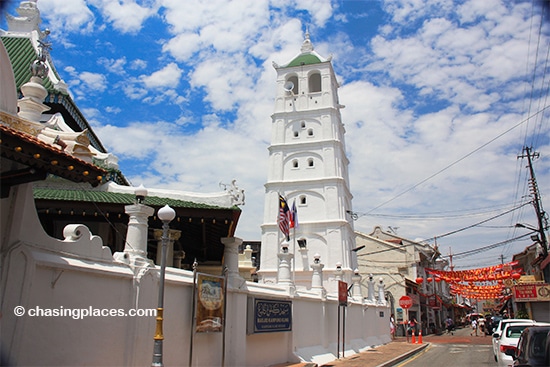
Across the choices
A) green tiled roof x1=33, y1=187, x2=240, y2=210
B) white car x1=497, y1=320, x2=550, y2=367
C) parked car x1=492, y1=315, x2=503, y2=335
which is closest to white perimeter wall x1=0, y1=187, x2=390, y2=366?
green tiled roof x1=33, y1=187, x2=240, y2=210

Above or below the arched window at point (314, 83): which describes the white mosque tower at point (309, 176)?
below

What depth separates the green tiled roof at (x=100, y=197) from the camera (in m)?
11.6

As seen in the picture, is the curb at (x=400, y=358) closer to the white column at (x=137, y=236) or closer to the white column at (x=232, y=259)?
the white column at (x=232, y=259)

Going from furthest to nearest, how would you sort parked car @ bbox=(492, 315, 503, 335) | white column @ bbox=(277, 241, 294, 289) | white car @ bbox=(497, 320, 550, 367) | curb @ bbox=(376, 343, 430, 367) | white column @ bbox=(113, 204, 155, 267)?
parked car @ bbox=(492, 315, 503, 335), curb @ bbox=(376, 343, 430, 367), white column @ bbox=(277, 241, 294, 289), white car @ bbox=(497, 320, 550, 367), white column @ bbox=(113, 204, 155, 267)

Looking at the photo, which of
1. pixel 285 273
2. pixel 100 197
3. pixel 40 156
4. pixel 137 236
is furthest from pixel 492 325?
pixel 40 156

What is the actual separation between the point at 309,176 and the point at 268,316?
2557 cm

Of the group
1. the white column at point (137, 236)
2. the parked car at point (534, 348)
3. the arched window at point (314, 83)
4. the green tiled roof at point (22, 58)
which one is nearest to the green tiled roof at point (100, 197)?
the white column at point (137, 236)

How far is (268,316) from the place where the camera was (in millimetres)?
13898

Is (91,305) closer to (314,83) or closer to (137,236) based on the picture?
(137,236)

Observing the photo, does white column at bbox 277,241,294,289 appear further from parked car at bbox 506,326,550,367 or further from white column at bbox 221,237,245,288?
parked car at bbox 506,326,550,367

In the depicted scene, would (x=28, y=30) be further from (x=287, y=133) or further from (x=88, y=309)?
(x=287, y=133)

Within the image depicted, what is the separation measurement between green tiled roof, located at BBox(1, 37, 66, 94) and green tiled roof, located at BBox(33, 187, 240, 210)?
4398 millimetres

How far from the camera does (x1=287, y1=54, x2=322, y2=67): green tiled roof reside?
141ft

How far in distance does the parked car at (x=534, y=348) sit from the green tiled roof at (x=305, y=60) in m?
37.3
